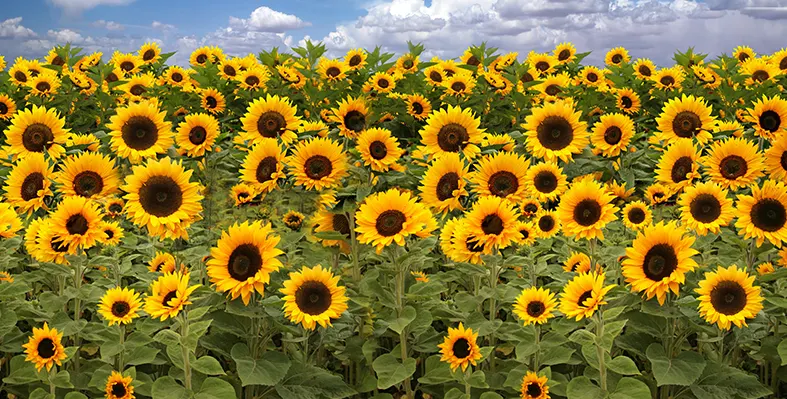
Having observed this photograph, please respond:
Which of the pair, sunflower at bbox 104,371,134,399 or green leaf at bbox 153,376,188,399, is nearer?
green leaf at bbox 153,376,188,399

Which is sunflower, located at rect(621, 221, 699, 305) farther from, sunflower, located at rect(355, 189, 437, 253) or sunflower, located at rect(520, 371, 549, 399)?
sunflower, located at rect(355, 189, 437, 253)

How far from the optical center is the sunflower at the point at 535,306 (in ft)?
11.8

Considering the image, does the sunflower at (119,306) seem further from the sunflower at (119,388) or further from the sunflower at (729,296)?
the sunflower at (729,296)

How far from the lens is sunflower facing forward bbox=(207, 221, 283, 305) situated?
11.0ft

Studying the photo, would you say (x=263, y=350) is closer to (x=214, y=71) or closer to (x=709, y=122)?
(x=709, y=122)

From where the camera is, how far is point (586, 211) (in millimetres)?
3904

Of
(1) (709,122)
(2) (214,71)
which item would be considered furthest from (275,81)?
(1) (709,122)

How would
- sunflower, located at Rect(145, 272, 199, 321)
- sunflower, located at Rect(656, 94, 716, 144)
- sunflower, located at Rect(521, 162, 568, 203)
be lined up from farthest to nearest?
sunflower, located at Rect(656, 94, 716, 144) < sunflower, located at Rect(521, 162, 568, 203) < sunflower, located at Rect(145, 272, 199, 321)

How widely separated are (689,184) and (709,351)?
1.07 metres

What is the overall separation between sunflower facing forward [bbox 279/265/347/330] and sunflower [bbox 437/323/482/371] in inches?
21.6

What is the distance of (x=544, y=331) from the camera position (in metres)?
4.22

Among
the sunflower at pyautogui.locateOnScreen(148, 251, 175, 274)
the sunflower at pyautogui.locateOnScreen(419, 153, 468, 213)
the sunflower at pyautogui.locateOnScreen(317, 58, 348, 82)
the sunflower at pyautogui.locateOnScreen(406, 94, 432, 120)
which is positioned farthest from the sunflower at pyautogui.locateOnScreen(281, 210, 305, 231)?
the sunflower at pyautogui.locateOnScreen(317, 58, 348, 82)

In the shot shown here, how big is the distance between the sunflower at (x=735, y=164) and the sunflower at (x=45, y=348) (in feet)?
12.3

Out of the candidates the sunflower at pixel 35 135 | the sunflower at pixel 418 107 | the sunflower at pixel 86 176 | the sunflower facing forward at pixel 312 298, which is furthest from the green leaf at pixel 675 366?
the sunflower at pixel 418 107
